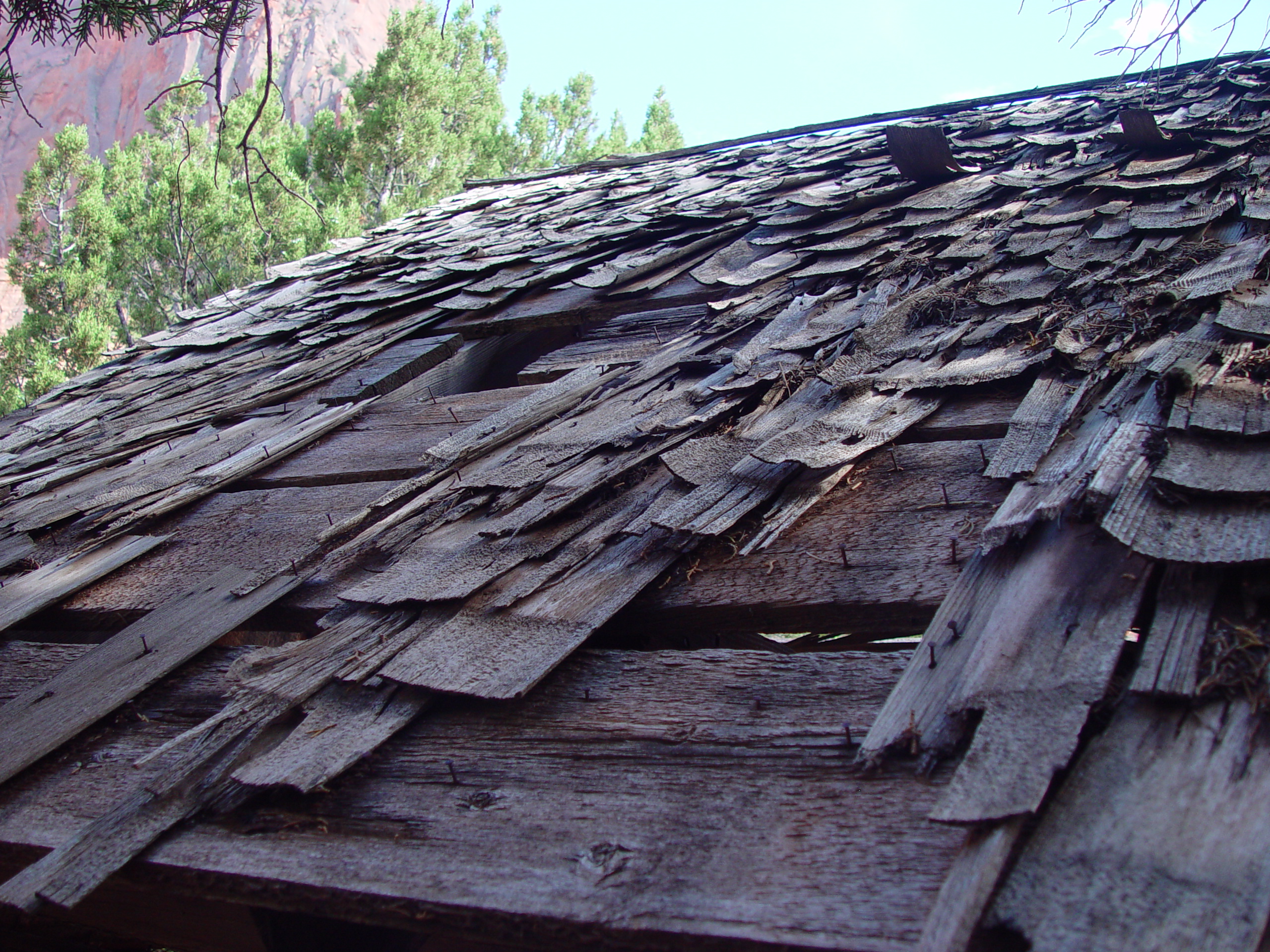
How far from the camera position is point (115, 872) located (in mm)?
1103

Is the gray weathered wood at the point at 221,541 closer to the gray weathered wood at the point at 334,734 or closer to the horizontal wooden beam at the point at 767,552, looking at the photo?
the horizontal wooden beam at the point at 767,552

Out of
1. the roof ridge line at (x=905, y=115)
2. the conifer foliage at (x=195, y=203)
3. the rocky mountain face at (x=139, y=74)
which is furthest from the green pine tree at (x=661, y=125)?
the roof ridge line at (x=905, y=115)

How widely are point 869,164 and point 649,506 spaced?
10.8ft

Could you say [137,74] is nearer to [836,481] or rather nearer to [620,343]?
[620,343]

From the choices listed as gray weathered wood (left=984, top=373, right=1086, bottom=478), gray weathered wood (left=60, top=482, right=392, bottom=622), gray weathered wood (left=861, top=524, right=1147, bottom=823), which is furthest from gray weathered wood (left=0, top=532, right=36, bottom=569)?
gray weathered wood (left=984, top=373, right=1086, bottom=478)

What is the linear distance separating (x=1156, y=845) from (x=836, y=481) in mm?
907

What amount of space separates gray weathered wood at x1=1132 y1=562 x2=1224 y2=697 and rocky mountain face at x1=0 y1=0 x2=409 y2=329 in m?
35.1

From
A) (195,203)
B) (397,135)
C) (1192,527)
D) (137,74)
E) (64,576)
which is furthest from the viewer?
(137,74)

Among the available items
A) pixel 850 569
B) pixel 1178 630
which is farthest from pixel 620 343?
pixel 1178 630

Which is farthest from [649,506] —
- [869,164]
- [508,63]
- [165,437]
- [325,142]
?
[508,63]

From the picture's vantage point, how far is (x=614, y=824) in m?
1.02

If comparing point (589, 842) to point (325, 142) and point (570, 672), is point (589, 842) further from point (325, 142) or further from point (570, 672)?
point (325, 142)

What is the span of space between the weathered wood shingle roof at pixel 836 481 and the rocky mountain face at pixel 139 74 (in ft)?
107

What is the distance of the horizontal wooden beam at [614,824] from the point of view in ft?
2.89
